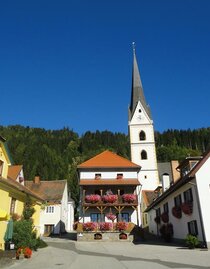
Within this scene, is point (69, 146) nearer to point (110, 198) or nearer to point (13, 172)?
point (110, 198)

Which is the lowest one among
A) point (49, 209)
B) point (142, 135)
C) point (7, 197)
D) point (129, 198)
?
point (7, 197)

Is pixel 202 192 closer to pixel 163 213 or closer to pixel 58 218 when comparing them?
pixel 163 213

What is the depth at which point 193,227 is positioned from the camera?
25.1 meters

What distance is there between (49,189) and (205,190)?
36204 millimetres

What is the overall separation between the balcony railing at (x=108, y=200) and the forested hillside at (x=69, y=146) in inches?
1592

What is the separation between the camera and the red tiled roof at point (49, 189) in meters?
51.6

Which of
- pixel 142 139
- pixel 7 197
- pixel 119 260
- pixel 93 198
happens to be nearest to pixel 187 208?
pixel 119 260

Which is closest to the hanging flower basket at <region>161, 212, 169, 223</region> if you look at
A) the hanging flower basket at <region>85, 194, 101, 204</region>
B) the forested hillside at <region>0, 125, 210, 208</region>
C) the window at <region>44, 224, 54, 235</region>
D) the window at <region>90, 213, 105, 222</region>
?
the window at <region>90, 213, 105, 222</region>

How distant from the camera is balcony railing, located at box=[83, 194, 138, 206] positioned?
36.2 metres

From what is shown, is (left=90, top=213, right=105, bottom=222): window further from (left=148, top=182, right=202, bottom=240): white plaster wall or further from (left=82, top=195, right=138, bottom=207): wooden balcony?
(left=148, top=182, right=202, bottom=240): white plaster wall

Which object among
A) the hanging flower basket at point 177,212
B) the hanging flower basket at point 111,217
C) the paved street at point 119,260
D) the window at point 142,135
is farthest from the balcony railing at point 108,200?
the window at point 142,135

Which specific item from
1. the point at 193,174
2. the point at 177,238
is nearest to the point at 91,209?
the point at 177,238

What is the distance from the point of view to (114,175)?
132 feet

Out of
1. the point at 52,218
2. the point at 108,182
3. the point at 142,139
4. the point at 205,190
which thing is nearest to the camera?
the point at 205,190
